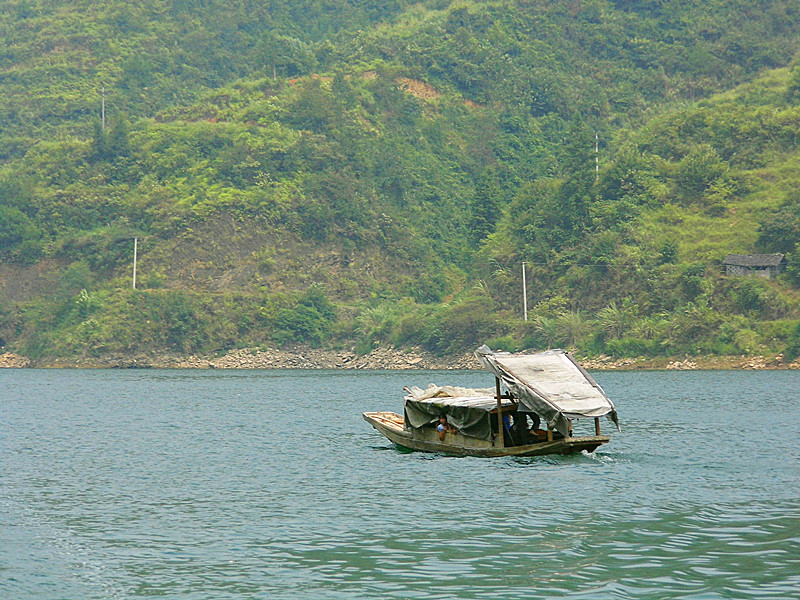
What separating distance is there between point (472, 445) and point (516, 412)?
212cm

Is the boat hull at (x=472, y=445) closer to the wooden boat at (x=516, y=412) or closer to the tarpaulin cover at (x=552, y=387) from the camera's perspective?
the wooden boat at (x=516, y=412)

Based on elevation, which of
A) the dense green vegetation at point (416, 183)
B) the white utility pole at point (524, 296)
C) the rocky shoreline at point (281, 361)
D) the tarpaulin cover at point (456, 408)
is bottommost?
the tarpaulin cover at point (456, 408)

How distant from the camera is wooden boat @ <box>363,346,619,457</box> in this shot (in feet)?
120

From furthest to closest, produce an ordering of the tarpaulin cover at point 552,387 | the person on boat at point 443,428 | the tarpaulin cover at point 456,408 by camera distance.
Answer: the person on boat at point 443,428 → the tarpaulin cover at point 456,408 → the tarpaulin cover at point 552,387

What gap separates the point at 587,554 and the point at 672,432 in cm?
2718

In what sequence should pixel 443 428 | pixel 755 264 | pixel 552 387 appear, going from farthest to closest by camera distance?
pixel 755 264 < pixel 443 428 < pixel 552 387

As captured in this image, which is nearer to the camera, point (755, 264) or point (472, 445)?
point (472, 445)

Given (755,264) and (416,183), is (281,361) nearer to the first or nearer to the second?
(416,183)

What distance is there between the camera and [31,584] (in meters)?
21.8

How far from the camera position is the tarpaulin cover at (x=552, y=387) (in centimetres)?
3625

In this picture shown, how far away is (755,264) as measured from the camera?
108 m

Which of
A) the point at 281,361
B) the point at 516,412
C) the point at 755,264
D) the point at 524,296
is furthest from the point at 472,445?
the point at 281,361

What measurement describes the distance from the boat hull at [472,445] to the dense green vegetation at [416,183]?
6771cm

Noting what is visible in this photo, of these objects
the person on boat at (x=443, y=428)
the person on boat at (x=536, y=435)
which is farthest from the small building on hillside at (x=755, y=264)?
the person on boat at (x=443, y=428)
